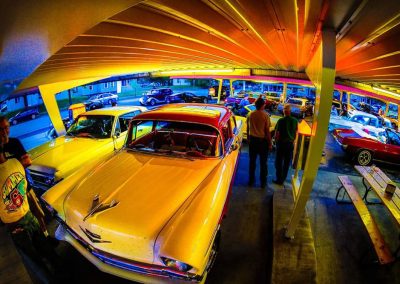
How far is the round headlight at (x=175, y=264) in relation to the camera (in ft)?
7.82

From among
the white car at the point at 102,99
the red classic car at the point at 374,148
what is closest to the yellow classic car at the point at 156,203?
the red classic car at the point at 374,148

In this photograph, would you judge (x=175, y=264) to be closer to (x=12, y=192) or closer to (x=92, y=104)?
(x=12, y=192)

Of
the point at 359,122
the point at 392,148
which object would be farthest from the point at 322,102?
the point at 359,122

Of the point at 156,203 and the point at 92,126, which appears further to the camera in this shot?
the point at 92,126

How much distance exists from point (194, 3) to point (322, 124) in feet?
7.06

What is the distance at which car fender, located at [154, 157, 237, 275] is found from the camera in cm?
233

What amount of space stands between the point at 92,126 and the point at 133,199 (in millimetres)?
4140

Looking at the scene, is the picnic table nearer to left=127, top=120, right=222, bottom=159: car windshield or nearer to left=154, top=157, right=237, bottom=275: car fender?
left=154, top=157, right=237, bottom=275: car fender

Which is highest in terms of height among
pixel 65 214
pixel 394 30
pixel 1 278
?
pixel 394 30

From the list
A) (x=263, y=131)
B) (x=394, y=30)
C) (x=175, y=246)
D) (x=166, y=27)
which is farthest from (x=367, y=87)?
(x=175, y=246)

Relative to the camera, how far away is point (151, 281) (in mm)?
2516

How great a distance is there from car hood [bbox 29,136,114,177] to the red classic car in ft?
25.8

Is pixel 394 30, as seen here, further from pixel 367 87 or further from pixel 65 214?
pixel 367 87

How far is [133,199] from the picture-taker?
9.66 ft
